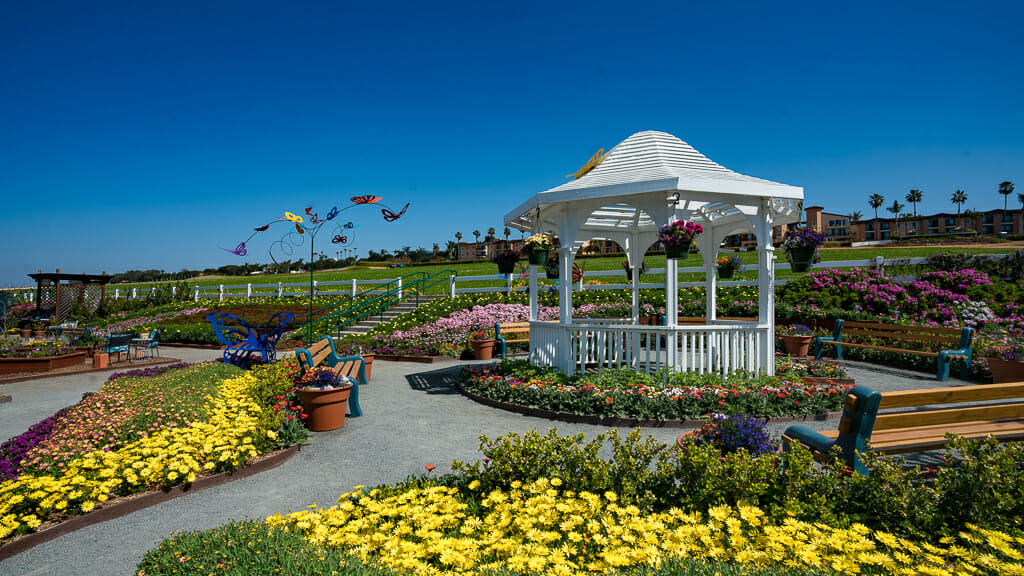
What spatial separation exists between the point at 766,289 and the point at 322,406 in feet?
23.7

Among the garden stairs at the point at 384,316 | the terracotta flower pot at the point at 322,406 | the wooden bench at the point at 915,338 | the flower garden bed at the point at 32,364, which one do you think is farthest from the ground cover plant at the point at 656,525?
the garden stairs at the point at 384,316

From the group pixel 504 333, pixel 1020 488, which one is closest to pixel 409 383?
pixel 504 333

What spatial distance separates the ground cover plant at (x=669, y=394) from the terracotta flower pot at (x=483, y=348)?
469 cm

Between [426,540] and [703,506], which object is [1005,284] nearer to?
[703,506]

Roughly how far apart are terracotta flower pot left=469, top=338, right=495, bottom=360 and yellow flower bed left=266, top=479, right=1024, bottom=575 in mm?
9131

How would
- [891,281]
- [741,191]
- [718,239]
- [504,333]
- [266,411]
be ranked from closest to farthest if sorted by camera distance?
[266,411]
[741,191]
[718,239]
[504,333]
[891,281]

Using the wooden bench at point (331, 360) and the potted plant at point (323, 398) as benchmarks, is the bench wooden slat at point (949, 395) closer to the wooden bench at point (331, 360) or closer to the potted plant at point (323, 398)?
the potted plant at point (323, 398)

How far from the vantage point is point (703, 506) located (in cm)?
322

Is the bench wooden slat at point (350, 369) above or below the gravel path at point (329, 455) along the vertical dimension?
above

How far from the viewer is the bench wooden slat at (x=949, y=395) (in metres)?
3.61

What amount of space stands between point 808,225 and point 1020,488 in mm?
5732

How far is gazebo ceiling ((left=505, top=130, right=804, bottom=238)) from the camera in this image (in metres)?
7.38

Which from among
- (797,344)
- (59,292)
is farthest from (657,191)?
(59,292)

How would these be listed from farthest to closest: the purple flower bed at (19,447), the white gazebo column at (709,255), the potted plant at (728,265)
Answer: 1. the potted plant at (728,265)
2. the white gazebo column at (709,255)
3. the purple flower bed at (19,447)
